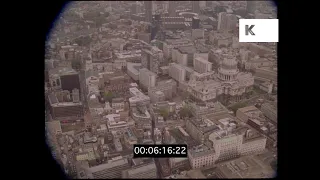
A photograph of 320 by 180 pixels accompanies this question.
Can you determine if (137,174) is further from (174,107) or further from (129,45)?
(129,45)

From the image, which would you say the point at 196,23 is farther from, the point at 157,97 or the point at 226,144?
the point at 226,144

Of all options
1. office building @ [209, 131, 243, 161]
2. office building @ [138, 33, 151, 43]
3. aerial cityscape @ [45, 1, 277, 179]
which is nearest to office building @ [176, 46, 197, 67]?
aerial cityscape @ [45, 1, 277, 179]

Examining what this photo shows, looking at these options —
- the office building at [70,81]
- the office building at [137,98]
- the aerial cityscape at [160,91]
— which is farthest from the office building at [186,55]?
the office building at [70,81]

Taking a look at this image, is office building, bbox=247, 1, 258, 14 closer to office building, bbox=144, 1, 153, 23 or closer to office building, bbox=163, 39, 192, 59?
office building, bbox=163, 39, 192, 59

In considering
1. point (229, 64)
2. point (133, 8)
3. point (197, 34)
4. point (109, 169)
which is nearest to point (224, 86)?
point (229, 64)

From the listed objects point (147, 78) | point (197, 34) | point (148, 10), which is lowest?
point (147, 78)

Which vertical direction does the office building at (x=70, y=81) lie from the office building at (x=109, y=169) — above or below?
above

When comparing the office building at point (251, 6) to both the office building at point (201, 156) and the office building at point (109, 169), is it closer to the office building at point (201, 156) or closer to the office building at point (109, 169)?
the office building at point (201, 156)
